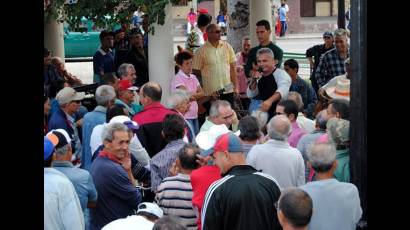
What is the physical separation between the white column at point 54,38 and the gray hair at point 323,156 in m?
9.92

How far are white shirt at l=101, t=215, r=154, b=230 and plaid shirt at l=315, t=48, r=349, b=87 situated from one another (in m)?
7.69

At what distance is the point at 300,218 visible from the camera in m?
5.23

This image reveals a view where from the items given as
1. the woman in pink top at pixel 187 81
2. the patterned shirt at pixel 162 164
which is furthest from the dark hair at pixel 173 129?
the woman in pink top at pixel 187 81

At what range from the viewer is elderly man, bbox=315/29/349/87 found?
42.0 feet

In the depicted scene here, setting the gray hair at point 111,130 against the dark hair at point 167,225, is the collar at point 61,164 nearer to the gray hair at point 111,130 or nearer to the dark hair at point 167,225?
the gray hair at point 111,130

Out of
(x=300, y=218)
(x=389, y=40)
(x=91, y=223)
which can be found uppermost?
(x=389, y=40)

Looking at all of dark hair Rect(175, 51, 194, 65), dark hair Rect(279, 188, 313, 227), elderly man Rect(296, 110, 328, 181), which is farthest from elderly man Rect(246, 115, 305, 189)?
dark hair Rect(175, 51, 194, 65)

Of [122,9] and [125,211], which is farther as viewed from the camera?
[122,9]

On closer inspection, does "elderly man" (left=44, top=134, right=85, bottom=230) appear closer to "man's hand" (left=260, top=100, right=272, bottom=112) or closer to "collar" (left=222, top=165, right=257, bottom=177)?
"collar" (left=222, top=165, right=257, bottom=177)

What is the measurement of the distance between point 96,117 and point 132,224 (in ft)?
13.4
